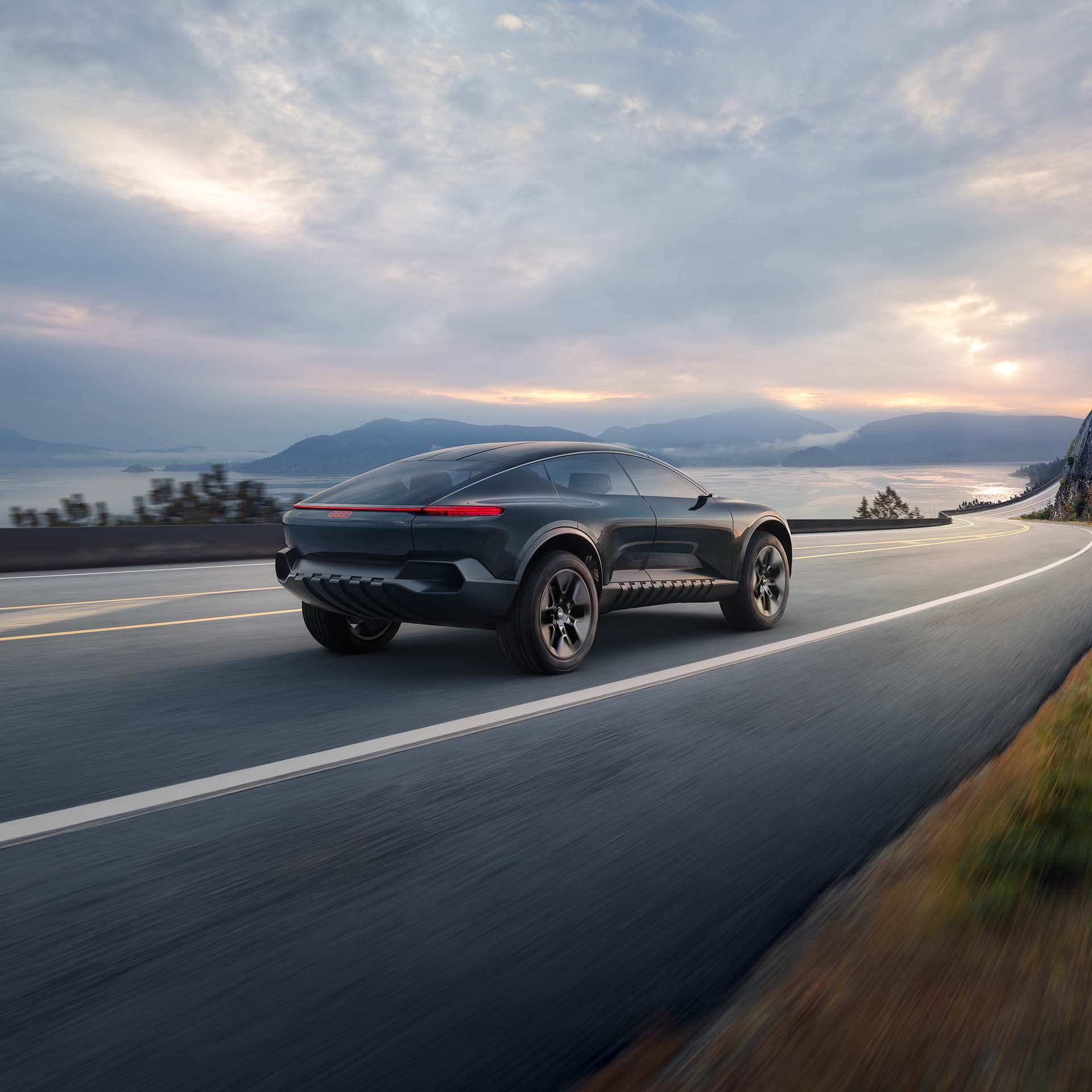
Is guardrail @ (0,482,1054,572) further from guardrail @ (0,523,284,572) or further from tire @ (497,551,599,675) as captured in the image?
tire @ (497,551,599,675)

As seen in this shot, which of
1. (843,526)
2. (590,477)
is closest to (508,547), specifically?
(590,477)

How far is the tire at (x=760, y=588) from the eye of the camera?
8.14 meters

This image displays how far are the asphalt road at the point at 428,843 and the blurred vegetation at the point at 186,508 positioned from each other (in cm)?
939

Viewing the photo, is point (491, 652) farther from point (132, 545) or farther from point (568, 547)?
point (132, 545)

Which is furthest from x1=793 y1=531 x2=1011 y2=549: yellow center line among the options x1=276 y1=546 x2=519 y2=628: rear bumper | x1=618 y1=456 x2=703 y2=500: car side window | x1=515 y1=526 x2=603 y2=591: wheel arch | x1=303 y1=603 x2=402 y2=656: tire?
x1=276 y1=546 x2=519 y2=628: rear bumper

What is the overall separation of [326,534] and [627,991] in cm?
427

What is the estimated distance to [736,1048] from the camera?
6.99 feet

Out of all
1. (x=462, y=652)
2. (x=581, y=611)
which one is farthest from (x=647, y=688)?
(x=462, y=652)

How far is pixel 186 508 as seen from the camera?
18578mm

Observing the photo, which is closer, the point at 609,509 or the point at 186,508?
the point at 609,509

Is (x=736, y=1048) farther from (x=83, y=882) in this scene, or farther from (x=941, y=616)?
(x=941, y=616)

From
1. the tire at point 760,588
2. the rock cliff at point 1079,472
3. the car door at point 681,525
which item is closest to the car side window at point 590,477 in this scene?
the car door at point 681,525

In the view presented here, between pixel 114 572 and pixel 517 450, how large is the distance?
9.14m

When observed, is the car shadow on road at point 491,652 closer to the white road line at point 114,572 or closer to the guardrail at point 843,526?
the white road line at point 114,572
